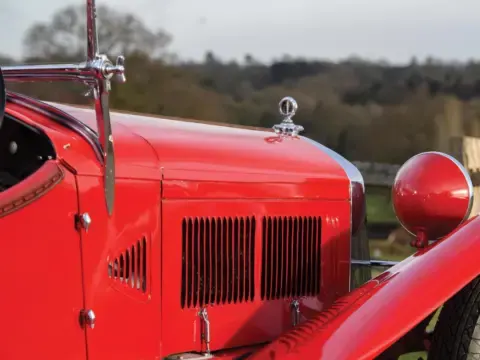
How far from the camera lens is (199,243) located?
250 cm

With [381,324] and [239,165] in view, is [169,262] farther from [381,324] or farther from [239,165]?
[381,324]

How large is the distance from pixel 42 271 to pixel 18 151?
1.50ft

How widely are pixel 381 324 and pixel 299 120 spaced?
9.47 m

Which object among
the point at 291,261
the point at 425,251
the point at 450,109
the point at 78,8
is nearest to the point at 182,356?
the point at 291,261

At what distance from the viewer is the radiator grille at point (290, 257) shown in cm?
275

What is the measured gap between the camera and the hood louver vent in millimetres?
2229

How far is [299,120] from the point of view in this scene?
1164cm

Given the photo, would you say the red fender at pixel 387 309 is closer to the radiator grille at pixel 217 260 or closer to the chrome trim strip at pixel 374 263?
the radiator grille at pixel 217 260

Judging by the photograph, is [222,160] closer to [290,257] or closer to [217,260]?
[217,260]

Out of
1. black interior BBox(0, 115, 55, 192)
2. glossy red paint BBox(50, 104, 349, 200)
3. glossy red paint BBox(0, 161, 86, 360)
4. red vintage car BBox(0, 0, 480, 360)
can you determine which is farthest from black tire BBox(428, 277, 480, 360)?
black interior BBox(0, 115, 55, 192)

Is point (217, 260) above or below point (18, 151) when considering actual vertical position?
below

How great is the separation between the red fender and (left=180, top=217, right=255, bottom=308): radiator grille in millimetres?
273

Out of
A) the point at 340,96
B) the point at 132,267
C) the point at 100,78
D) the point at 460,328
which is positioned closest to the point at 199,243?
the point at 132,267

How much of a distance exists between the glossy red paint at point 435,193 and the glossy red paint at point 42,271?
4.71 feet
